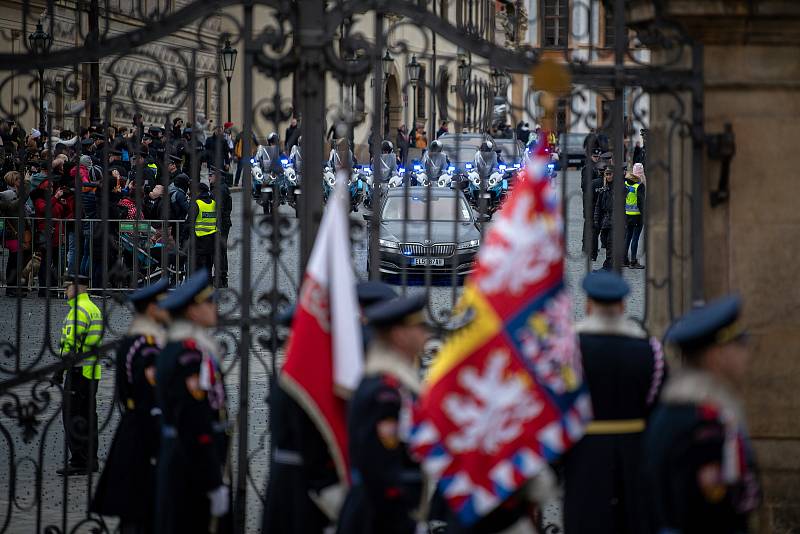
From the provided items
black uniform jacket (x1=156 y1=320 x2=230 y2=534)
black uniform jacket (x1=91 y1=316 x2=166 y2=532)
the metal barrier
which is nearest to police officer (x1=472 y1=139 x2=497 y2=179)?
black uniform jacket (x1=91 y1=316 x2=166 y2=532)

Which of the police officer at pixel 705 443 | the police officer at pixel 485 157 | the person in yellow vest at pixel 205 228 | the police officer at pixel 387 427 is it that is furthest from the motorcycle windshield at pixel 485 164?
the person in yellow vest at pixel 205 228

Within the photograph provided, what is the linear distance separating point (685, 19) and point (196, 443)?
3.33m

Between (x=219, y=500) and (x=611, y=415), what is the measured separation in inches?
73.6

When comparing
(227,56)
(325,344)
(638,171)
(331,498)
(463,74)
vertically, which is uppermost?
(227,56)

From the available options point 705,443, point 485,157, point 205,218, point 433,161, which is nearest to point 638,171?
point 205,218

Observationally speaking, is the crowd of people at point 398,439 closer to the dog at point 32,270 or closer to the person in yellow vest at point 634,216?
the dog at point 32,270

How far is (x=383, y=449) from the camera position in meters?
6.01

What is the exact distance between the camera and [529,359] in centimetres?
603

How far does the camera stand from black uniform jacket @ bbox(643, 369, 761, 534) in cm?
533

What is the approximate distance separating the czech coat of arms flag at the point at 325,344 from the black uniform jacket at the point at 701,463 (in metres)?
1.61

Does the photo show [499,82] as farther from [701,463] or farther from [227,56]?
[701,463]

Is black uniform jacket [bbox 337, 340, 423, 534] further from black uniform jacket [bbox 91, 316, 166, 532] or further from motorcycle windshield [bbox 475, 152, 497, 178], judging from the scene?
motorcycle windshield [bbox 475, 152, 497, 178]

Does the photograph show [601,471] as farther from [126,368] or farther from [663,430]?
[126,368]

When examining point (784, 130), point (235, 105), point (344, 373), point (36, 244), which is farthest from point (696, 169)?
point (235, 105)
